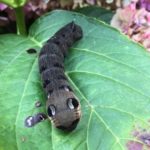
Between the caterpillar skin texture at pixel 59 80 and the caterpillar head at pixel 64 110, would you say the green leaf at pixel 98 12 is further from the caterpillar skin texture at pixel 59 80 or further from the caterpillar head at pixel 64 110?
the caterpillar head at pixel 64 110

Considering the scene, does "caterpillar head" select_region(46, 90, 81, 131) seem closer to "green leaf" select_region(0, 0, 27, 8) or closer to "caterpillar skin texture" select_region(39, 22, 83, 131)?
"caterpillar skin texture" select_region(39, 22, 83, 131)

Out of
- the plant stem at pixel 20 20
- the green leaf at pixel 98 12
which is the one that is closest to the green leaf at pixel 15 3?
the plant stem at pixel 20 20

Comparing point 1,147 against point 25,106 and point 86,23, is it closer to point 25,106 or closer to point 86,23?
point 25,106

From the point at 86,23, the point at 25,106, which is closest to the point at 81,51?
the point at 86,23

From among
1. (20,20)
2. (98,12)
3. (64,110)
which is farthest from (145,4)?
(64,110)

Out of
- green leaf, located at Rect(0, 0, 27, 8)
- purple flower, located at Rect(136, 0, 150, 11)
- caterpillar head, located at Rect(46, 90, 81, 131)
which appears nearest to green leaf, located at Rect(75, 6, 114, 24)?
purple flower, located at Rect(136, 0, 150, 11)

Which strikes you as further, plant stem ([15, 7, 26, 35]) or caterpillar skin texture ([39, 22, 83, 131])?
plant stem ([15, 7, 26, 35])
